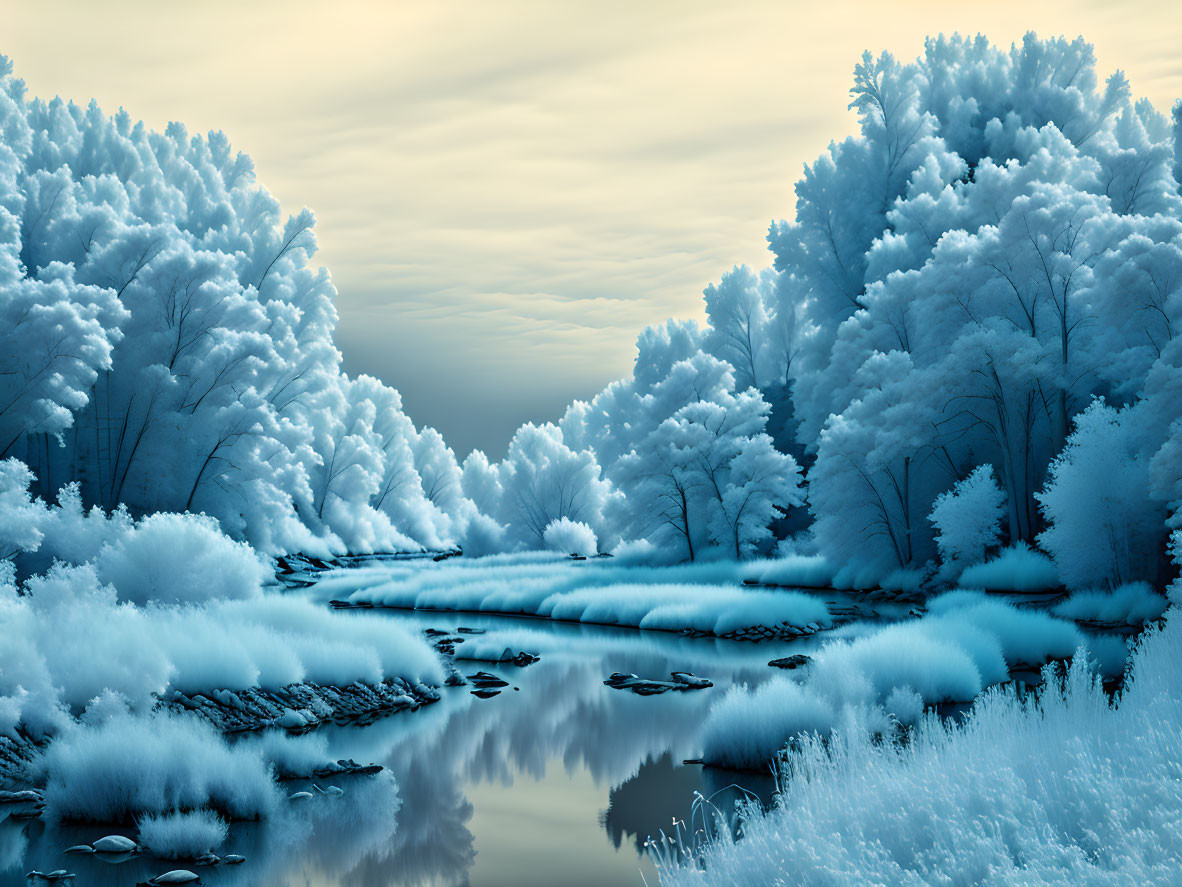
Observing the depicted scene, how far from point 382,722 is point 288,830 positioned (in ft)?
19.8

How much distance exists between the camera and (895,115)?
4716 centimetres

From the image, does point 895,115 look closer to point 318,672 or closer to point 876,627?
point 876,627

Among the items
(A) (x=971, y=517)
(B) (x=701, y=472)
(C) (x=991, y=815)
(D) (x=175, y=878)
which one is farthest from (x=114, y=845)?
(B) (x=701, y=472)

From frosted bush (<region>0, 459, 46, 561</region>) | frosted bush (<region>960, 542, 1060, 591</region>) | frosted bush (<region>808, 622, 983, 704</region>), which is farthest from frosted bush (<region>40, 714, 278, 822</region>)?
frosted bush (<region>960, 542, 1060, 591</region>)

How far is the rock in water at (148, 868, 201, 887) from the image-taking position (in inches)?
359

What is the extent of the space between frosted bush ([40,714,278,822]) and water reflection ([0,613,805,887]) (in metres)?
0.32

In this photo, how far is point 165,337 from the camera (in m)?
37.4

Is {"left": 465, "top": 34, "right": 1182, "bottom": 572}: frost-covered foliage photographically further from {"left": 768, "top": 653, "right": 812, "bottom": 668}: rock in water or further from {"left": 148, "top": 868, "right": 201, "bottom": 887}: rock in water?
{"left": 148, "top": 868, "right": 201, "bottom": 887}: rock in water

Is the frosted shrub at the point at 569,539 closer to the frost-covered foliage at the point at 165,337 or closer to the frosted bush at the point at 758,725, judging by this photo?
the frost-covered foliage at the point at 165,337

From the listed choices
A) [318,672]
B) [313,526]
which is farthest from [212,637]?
[313,526]

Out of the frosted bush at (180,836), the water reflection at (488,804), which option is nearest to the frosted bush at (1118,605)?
the water reflection at (488,804)

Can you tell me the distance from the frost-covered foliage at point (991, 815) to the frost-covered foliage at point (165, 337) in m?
25.8

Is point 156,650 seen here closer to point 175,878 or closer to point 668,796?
point 175,878

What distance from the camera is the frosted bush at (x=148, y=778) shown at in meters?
10.9
